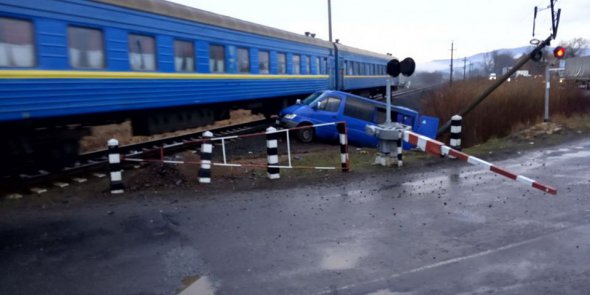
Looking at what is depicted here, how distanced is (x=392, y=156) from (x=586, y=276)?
5.12 meters

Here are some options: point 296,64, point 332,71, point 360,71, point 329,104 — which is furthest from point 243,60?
point 360,71

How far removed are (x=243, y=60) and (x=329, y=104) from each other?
3090 mm

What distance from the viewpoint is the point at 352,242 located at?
16.3 ft

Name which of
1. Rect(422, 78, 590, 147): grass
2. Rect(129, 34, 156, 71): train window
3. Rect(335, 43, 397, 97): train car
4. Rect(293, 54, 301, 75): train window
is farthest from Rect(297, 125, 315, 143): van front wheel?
Rect(335, 43, 397, 97): train car

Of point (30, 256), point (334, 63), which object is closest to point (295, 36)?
point (334, 63)

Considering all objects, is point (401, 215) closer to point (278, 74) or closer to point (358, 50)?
point (278, 74)

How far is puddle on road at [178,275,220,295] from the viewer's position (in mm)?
3895

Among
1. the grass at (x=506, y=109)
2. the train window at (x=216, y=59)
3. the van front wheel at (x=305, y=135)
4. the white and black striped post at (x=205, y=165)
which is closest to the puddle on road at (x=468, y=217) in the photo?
the white and black striped post at (x=205, y=165)

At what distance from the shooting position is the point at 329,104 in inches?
527

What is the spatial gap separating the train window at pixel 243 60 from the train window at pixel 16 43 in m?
6.96

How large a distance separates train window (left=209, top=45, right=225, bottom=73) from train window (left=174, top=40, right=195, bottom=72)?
81 cm

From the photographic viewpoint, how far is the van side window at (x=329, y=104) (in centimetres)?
1328

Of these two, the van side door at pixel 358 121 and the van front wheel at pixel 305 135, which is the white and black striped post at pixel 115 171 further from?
the van side door at pixel 358 121

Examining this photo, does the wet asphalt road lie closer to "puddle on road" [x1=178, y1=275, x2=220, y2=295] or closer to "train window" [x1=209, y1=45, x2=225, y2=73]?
"puddle on road" [x1=178, y1=275, x2=220, y2=295]
